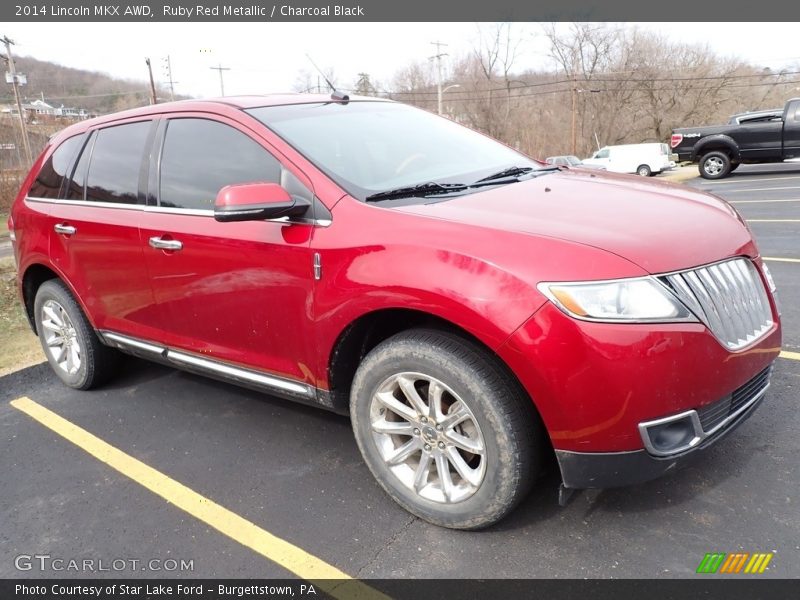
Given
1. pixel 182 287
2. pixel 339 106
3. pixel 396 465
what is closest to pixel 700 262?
pixel 396 465

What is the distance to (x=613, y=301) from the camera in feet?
6.75

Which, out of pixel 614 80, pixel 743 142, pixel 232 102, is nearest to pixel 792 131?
pixel 743 142

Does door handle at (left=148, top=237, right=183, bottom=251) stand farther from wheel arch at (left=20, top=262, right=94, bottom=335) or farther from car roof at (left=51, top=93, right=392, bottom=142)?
wheel arch at (left=20, top=262, right=94, bottom=335)

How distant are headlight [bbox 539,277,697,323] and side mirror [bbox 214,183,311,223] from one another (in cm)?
120

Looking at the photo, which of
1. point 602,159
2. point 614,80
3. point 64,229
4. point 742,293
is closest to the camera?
point 742,293

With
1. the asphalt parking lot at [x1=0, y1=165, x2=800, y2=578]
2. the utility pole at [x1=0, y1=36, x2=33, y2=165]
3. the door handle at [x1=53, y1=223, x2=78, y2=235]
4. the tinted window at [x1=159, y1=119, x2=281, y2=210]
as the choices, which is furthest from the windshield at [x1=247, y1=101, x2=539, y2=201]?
the utility pole at [x1=0, y1=36, x2=33, y2=165]

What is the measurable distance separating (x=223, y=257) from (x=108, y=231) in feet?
3.52

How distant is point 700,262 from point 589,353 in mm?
605

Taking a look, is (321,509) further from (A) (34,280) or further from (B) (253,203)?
(A) (34,280)

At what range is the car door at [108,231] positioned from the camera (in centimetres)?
352

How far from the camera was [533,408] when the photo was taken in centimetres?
231

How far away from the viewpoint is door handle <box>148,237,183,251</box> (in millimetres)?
3189

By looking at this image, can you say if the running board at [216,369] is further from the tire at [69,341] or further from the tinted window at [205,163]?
the tinted window at [205,163]

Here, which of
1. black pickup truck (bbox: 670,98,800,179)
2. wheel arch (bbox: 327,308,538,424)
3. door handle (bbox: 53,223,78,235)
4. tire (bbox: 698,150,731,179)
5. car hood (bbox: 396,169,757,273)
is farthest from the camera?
tire (bbox: 698,150,731,179)
